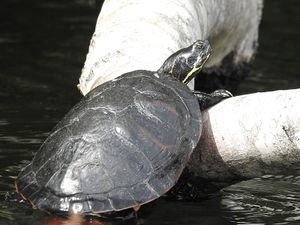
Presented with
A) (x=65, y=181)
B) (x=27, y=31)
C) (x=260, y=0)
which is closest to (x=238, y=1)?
(x=260, y=0)

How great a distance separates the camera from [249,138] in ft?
11.4

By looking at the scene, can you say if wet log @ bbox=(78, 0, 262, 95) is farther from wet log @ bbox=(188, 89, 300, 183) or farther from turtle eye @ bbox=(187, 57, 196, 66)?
wet log @ bbox=(188, 89, 300, 183)

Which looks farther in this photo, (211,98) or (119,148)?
(211,98)

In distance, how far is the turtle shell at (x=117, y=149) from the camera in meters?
3.18

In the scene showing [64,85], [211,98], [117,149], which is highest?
[64,85]

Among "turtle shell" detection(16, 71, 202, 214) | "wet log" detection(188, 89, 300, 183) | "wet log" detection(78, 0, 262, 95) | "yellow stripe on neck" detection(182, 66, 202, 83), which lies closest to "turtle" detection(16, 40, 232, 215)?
"turtle shell" detection(16, 71, 202, 214)

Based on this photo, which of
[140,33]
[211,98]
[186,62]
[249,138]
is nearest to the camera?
[249,138]

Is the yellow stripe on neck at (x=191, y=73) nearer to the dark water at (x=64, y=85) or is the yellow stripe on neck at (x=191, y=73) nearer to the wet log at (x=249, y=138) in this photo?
the wet log at (x=249, y=138)

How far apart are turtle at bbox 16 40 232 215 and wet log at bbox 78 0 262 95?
53 cm

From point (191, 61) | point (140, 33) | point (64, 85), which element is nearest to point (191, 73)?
point (191, 61)

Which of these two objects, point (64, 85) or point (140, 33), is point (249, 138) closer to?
point (140, 33)

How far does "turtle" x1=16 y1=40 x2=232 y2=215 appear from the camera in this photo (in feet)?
10.4

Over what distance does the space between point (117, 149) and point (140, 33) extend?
1280 mm

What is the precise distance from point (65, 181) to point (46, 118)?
240 cm
